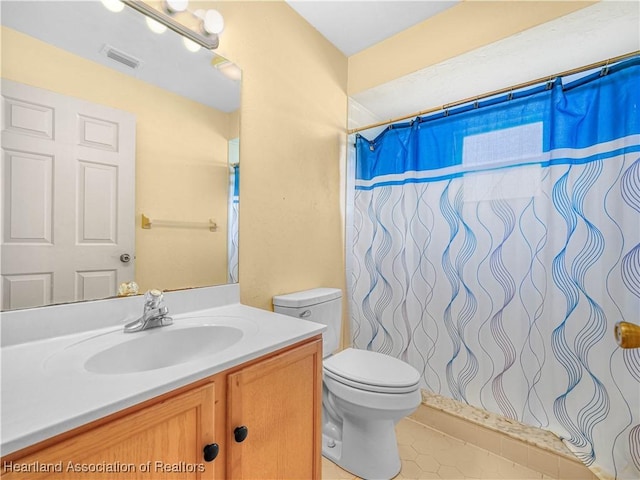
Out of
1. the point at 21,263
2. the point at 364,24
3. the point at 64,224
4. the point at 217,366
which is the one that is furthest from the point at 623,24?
the point at 21,263

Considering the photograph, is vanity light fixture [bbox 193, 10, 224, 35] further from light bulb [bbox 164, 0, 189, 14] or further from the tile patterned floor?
the tile patterned floor

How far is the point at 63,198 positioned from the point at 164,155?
354mm

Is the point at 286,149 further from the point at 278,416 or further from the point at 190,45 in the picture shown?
the point at 278,416

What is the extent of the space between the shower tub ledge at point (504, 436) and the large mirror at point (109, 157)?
139 cm

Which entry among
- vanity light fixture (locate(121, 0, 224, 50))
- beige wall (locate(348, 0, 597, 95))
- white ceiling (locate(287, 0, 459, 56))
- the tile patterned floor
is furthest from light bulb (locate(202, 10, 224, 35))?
the tile patterned floor

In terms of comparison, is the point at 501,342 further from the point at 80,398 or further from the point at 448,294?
the point at 80,398

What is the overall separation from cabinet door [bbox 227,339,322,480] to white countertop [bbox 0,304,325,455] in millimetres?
59

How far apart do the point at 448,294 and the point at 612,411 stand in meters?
0.78

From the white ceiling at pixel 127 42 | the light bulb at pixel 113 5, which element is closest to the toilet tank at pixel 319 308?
the white ceiling at pixel 127 42

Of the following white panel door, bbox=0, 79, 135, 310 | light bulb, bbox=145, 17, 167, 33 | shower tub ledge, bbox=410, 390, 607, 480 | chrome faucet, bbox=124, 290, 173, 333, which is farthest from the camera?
shower tub ledge, bbox=410, 390, 607, 480

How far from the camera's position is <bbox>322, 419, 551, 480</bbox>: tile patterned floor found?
4.55 ft

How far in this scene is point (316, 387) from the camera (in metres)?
0.99

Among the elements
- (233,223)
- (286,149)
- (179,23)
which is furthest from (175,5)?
(233,223)

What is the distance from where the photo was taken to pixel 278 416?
859mm
